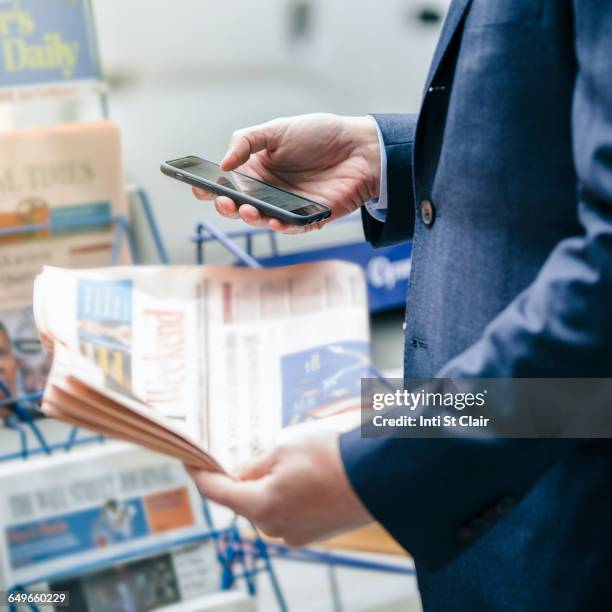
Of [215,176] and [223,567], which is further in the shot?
[223,567]

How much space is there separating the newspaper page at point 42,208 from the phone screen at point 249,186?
72cm

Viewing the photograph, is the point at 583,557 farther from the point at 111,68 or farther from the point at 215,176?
the point at 111,68

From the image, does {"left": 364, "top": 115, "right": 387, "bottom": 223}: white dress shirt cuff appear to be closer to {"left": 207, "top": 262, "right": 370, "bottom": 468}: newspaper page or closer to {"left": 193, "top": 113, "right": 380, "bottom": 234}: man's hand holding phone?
{"left": 193, "top": 113, "right": 380, "bottom": 234}: man's hand holding phone

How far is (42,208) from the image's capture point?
137cm

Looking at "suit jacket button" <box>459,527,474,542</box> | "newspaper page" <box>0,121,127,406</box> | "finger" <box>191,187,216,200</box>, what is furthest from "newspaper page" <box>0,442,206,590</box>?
"suit jacket button" <box>459,527,474,542</box>

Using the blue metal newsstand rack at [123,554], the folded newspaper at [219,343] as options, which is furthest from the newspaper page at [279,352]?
the blue metal newsstand rack at [123,554]

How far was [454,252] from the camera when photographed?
56 cm

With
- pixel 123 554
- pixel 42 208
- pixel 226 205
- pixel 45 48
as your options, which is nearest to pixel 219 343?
pixel 226 205

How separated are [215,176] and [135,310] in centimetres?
16

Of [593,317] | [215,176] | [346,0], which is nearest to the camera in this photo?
[593,317]

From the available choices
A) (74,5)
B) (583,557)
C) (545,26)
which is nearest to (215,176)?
(545,26)

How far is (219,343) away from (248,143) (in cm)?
21

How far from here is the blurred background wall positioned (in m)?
1.63

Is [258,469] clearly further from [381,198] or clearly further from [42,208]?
[42,208]
